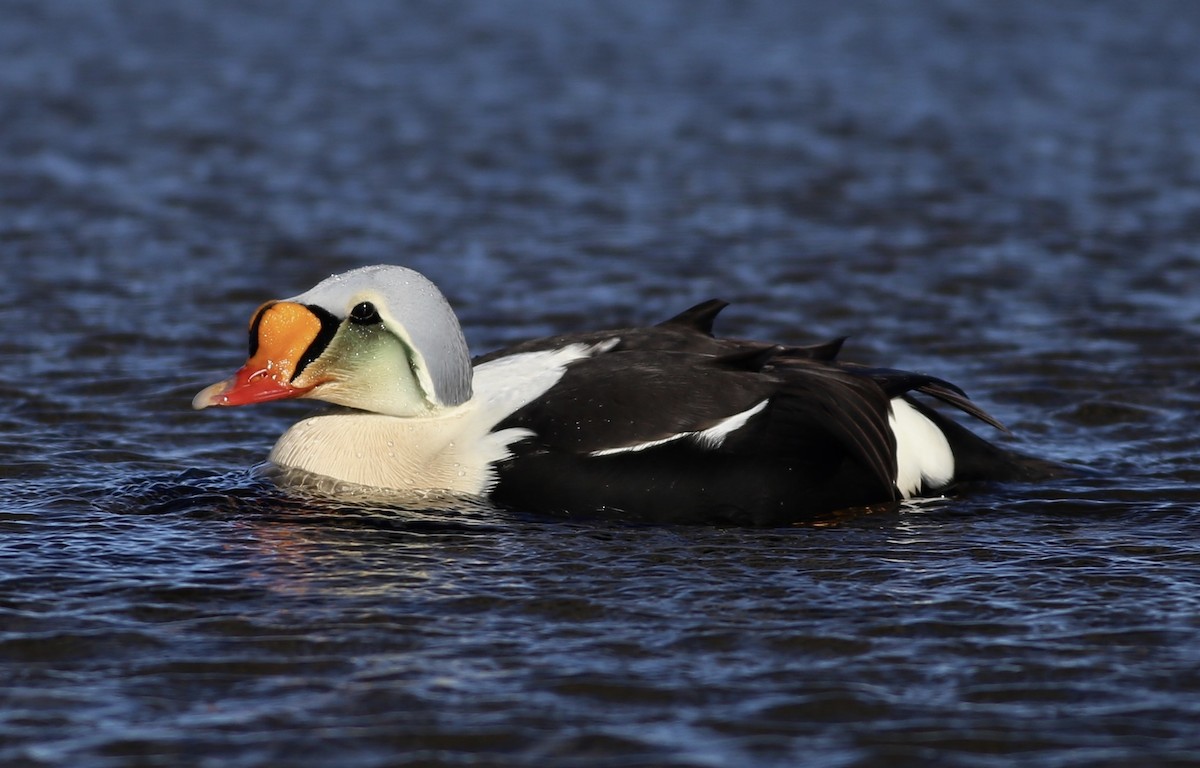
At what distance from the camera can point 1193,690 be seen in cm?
452

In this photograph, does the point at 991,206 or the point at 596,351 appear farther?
the point at 991,206

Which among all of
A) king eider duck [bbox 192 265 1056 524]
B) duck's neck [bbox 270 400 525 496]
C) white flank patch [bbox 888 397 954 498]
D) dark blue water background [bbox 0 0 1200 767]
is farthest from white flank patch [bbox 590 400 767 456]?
white flank patch [bbox 888 397 954 498]

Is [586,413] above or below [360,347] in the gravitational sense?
below

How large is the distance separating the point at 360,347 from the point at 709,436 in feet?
4.11

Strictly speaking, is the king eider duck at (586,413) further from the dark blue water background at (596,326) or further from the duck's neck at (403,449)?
the dark blue water background at (596,326)

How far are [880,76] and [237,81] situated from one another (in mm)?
5664

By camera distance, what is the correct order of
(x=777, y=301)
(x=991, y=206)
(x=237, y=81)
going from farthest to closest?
(x=237, y=81)
(x=991, y=206)
(x=777, y=301)

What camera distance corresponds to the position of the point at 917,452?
6.57 m

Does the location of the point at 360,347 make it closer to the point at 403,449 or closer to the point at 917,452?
the point at 403,449

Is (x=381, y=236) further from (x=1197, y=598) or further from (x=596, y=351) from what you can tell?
(x=1197, y=598)

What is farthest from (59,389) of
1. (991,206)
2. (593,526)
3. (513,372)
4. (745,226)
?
(991,206)

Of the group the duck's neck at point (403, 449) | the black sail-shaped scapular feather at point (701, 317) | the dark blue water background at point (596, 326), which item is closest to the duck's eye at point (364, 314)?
the duck's neck at point (403, 449)

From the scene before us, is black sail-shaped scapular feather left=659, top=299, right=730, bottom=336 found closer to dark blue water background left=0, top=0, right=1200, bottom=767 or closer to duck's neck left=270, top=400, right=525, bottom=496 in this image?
duck's neck left=270, top=400, right=525, bottom=496

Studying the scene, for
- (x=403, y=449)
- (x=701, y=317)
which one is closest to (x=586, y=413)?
(x=403, y=449)
